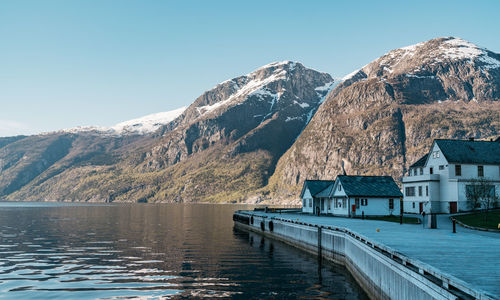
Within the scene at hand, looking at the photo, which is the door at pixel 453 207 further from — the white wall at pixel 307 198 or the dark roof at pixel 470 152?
the white wall at pixel 307 198

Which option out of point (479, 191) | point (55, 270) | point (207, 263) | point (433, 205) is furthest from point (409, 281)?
point (433, 205)

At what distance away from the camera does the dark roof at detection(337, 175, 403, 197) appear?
77688 millimetres

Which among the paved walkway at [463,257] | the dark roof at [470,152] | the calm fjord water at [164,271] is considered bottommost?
the calm fjord water at [164,271]

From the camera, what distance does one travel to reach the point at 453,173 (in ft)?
262

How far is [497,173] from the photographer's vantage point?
7931cm

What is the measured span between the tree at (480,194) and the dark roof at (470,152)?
478cm

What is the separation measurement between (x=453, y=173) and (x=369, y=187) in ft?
52.6

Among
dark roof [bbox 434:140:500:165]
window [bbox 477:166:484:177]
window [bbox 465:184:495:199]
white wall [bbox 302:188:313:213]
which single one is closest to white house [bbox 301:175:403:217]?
white wall [bbox 302:188:313:213]

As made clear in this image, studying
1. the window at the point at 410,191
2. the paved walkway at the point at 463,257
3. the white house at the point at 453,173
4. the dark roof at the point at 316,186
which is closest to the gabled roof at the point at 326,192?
the dark roof at the point at 316,186

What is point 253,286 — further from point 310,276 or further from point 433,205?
point 433,205

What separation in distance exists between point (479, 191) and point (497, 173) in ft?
32.5

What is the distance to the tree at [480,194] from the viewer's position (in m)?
72.4

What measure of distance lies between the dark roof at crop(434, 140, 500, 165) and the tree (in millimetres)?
4776

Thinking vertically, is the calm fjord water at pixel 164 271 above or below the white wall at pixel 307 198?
below
